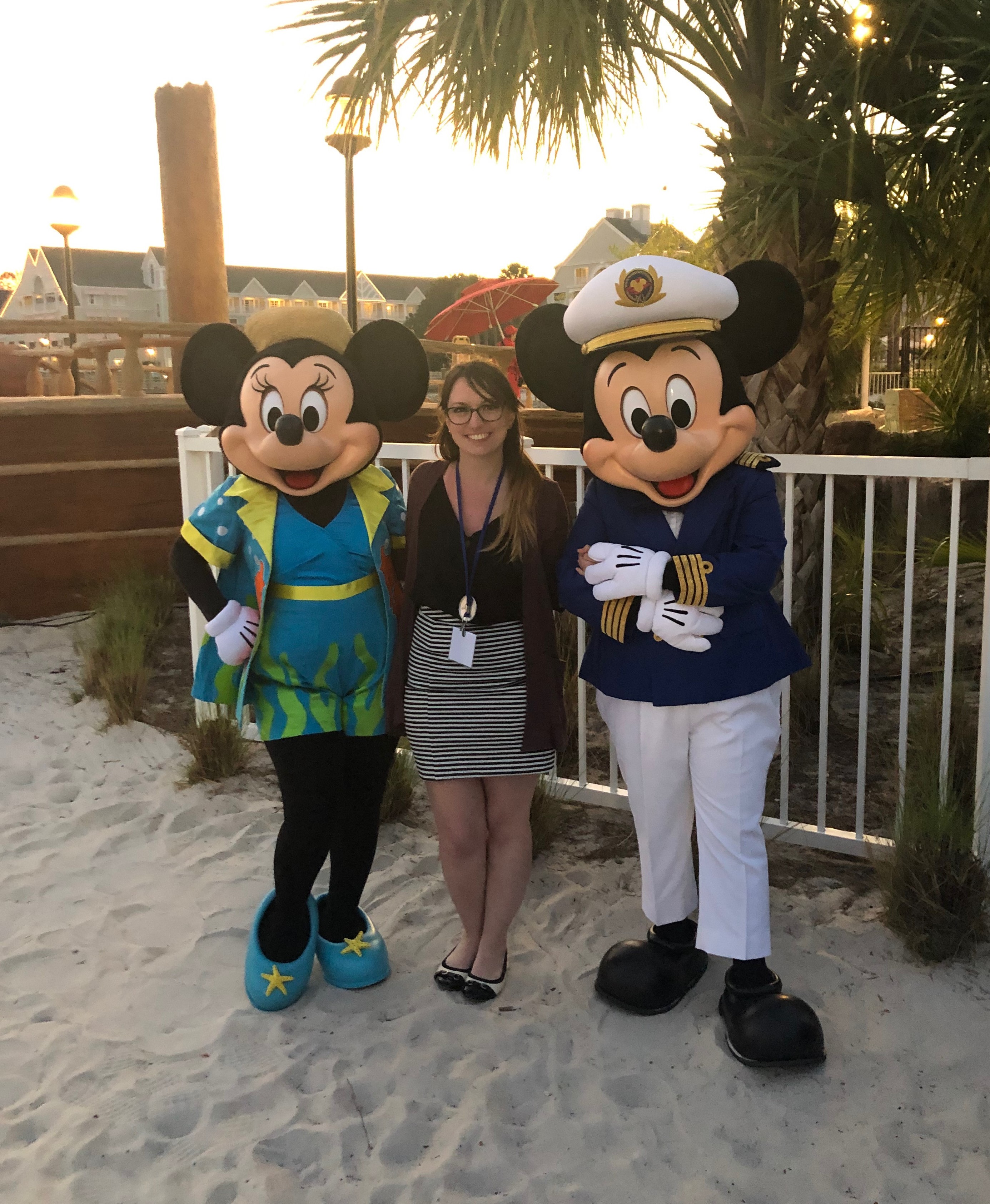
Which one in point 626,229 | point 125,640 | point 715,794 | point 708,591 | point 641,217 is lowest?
point 125,640

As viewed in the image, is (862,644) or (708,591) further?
(862,644)

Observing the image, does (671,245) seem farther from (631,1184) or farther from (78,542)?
(631,1184)

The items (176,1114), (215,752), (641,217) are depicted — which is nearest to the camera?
(176,1114)

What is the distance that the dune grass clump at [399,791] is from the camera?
148 inches

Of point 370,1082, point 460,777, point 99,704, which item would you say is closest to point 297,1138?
point 370,1082

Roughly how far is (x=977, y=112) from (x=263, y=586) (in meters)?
3.08

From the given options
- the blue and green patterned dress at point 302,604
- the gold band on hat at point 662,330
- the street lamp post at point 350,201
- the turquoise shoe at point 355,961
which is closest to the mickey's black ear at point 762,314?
the gold band on hat at point 662,330

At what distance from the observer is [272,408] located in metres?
2.50

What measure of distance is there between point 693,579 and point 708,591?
4cm

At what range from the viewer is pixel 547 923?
3.04 metres

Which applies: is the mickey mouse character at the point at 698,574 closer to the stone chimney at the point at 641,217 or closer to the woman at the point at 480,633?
the woman at the point at 480,633

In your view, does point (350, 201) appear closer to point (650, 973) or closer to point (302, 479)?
point (302, 479)

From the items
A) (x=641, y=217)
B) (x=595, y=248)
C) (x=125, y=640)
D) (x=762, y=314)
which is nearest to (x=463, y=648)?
(x=762, y=314)

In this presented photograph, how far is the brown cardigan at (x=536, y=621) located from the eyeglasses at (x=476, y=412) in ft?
0.50
